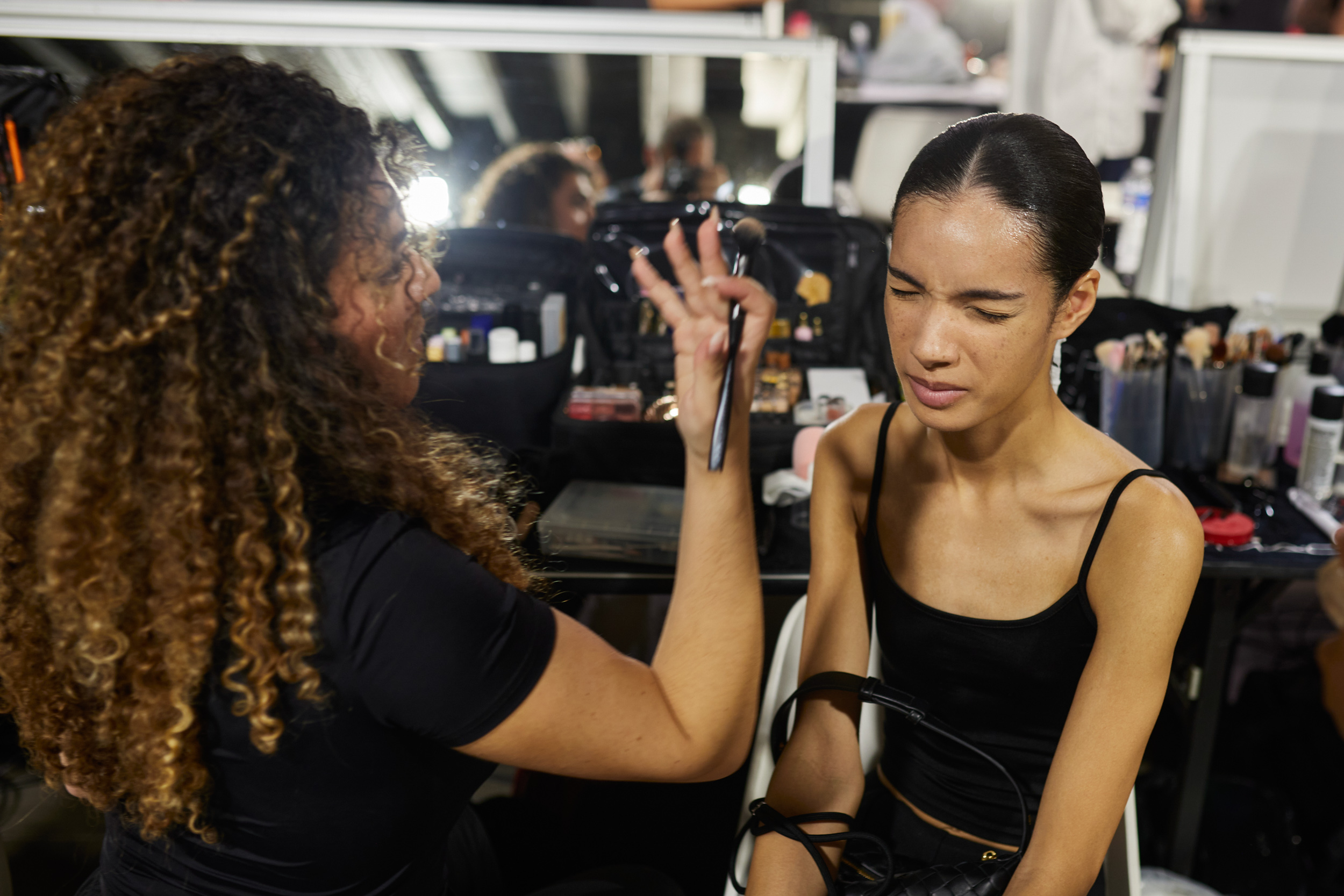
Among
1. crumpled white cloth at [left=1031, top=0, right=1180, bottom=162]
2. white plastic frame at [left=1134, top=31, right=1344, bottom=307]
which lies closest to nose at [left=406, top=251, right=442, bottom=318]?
white plastic frame at [left=1134, top=31, right=1344, bottom=307]

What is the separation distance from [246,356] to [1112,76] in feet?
8.33

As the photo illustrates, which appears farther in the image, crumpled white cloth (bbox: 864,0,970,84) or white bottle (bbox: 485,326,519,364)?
crumpled white cloth (bbox: 864,0,970,84)

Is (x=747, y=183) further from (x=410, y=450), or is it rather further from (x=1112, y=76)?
(x=410, y=450)

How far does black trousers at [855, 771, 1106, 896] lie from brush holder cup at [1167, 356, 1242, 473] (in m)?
0.98

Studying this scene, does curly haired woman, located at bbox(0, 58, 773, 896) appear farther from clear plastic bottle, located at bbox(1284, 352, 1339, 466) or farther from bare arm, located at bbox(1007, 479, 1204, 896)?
clear plastic bottle, located at bbox(1284, 352, 1339, 466)

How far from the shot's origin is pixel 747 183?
242 cm

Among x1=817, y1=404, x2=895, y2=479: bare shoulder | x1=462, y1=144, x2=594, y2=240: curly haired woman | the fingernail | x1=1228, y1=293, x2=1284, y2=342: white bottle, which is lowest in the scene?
x1=817, y1=404, x2=895, y2=479: bare shoulder

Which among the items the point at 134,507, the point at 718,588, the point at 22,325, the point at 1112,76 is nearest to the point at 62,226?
the point at 22,325

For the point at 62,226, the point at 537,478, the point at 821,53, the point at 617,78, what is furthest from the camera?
the point at 617,78

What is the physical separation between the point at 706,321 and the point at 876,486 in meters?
0.46

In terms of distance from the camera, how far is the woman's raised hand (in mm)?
617

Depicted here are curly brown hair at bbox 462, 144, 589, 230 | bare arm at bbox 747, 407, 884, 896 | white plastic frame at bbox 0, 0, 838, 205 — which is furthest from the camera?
curly brown hair at bbox 462, 144, 589, 230

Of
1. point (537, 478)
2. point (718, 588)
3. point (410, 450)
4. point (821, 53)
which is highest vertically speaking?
point (821, 53)

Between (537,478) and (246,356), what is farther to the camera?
(537,478)
